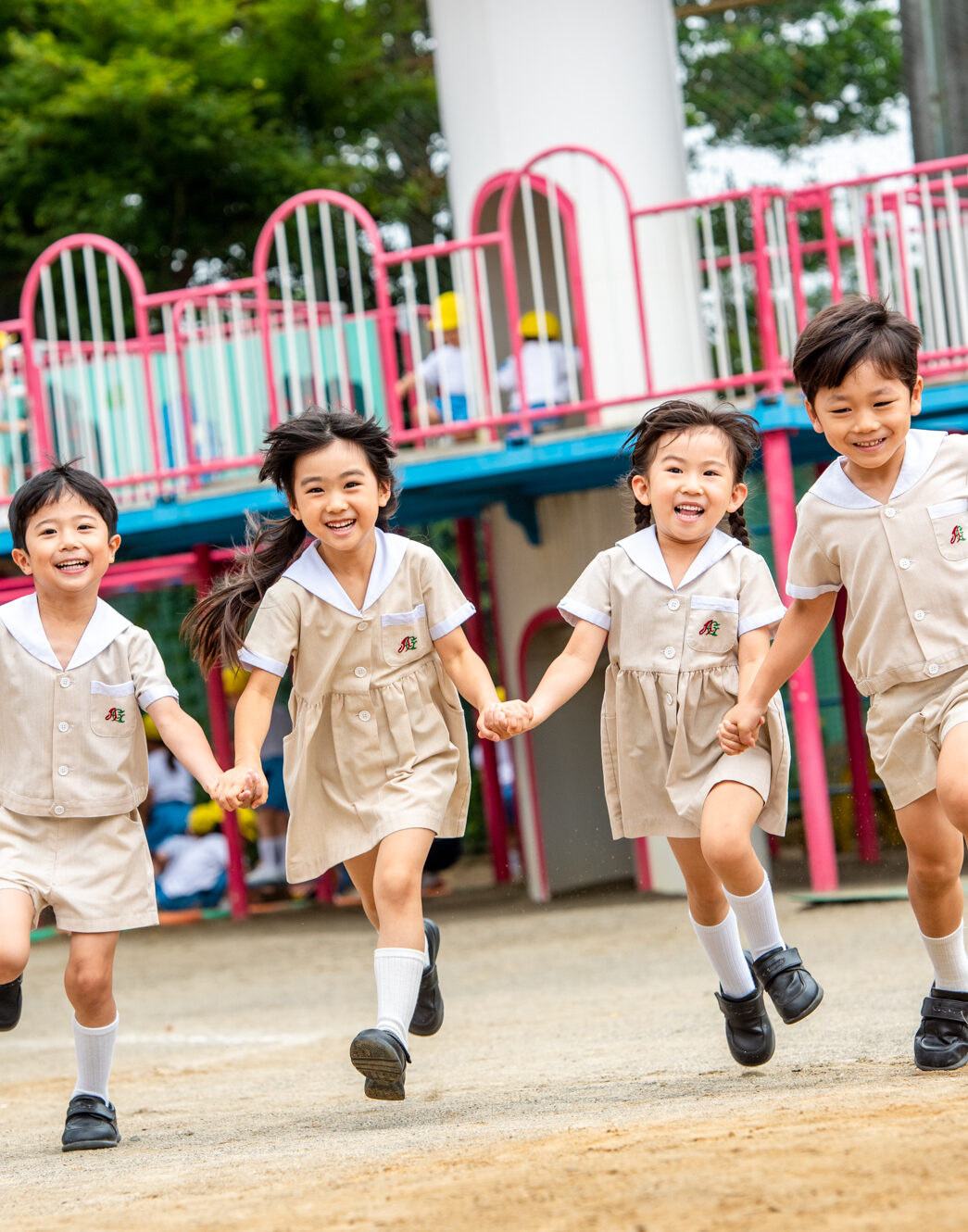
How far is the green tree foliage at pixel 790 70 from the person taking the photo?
19734 mm

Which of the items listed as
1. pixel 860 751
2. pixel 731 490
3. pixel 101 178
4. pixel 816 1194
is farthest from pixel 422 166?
pixel 816 1194

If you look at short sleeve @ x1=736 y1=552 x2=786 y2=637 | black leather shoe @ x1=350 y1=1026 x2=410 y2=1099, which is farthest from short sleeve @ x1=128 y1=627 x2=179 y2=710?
short sleeve @ x1=736 y1=552 x2=786 y2=637

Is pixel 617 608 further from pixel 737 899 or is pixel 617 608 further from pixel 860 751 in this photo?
pixel 860 751

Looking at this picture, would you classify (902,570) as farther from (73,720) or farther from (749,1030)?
(73,720)

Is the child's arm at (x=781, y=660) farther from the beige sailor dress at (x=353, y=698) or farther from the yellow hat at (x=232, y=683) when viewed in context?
the yellow hat at (x=232, y=683)

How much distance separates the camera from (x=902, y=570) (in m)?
3.79

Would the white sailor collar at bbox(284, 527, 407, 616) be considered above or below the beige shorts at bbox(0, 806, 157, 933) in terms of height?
above

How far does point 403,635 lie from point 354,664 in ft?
0.51

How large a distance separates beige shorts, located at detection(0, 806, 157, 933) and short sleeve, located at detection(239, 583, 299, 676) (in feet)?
1.83

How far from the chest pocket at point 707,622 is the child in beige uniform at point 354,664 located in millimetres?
557

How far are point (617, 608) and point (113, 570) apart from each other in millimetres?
8063

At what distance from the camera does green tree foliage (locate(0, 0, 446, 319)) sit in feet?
54.5

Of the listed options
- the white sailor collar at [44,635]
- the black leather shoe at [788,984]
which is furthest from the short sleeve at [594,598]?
the white sailor collar at [44,635]

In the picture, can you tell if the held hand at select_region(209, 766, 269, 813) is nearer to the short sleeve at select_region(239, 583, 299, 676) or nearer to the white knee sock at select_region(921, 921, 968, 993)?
the short sleeve at select_region(239, 583, 299, 676)
